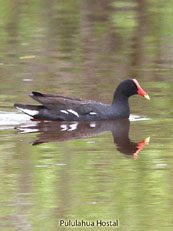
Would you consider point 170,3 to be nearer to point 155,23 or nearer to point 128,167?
point 155,23

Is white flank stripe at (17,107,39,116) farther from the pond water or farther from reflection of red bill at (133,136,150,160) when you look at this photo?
reflection of red bill at (133,136,150,160)

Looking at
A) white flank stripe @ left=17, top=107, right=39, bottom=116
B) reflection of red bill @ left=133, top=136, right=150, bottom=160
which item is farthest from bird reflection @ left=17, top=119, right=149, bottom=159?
white flank stripe @ left=17, top=107, right=39, bottom=116

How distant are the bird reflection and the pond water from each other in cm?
1

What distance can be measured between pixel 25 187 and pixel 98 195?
0.78 metres

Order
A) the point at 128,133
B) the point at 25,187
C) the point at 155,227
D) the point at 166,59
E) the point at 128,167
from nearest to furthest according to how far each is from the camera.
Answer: the point at 155,227 < the point at 25,187 < the point at 128,167 < the point at 128,133 < the point at 166,59

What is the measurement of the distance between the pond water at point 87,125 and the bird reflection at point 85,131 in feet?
0.05

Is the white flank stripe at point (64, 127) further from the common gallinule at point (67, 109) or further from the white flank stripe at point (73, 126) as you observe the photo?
the common gallinule at point (67, 109)

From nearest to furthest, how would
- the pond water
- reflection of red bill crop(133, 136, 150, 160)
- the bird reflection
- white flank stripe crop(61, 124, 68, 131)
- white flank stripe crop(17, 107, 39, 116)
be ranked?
the pond water → reflection of red bill crop(133, 136, 150, 160) → the bird reflection → white flank stripe crop(61, 124, 68, 131) → white flank stripe crop(17, 107, 39, 116)

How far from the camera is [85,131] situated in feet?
38.0

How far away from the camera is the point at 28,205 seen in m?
8.05

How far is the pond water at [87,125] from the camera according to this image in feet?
26.2

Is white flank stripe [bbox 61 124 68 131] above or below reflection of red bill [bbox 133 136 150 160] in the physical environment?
below

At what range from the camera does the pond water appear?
26.2 feet

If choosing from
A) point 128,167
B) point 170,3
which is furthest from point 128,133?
point 170,3
